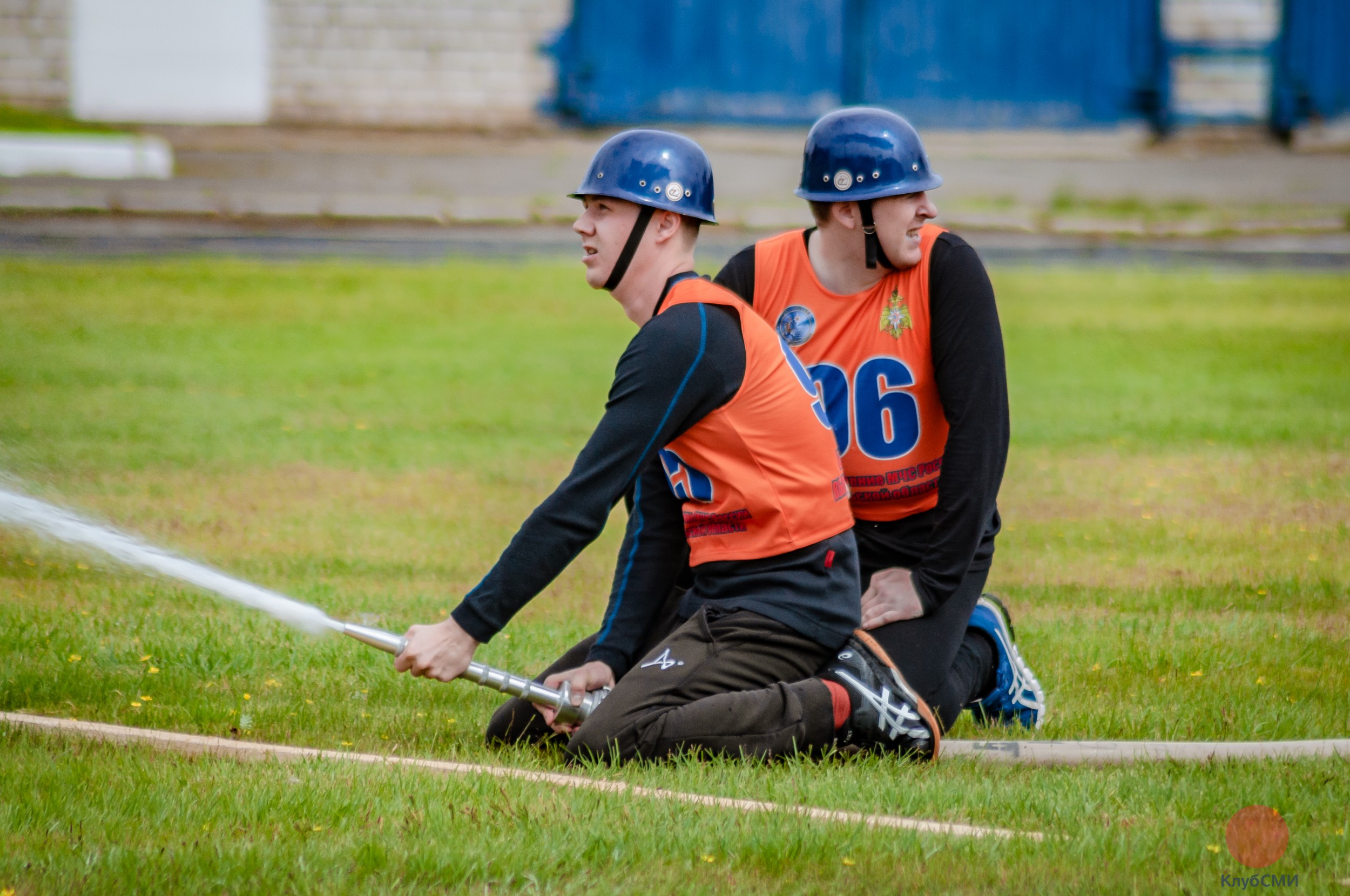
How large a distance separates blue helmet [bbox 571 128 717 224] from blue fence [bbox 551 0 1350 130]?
72.6 feet

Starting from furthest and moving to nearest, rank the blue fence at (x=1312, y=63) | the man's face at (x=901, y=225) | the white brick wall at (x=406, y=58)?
the blue fence at (x=1312, y=63) < the white brick wall at (x=406, y=58) < the man's face at (x=901, y=225)

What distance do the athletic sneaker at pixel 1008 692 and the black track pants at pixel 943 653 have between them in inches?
2.9

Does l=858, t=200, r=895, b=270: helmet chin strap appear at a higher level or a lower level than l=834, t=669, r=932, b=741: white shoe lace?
higher

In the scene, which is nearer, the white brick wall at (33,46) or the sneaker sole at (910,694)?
the sneaker sole at (910,694)

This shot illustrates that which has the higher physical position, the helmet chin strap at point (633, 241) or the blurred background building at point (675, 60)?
the helmet chin strap at point (633, 241)

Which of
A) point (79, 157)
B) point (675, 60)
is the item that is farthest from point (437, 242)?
point (675, 60)

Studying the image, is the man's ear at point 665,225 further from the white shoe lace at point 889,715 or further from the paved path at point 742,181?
the paved path at point 742,181

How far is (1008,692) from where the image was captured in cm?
484

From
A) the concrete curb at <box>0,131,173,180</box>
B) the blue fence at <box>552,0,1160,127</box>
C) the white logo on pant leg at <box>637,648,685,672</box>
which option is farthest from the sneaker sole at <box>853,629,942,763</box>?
the blue fence at <box>552,0,1160,127</box>

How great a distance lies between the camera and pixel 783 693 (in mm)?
4234

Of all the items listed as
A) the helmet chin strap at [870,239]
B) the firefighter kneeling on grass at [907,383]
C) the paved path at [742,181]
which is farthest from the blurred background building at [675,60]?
the helmet chin strap at [870,239]

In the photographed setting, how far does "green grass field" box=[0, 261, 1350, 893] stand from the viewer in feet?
11.3

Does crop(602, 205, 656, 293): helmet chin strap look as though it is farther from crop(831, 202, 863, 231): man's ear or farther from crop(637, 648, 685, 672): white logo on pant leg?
crop(637, 648, 685, 672): white logo on pant leg

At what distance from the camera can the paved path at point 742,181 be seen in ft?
67.2
